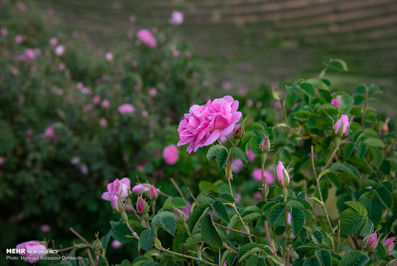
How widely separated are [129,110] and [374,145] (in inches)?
52.3

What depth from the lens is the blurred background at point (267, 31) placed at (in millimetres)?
4609

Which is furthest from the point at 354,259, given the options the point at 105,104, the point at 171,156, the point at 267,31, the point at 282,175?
the point at 267,31

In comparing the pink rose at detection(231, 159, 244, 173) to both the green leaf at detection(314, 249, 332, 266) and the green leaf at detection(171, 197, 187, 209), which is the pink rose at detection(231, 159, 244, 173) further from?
the green leaf at detection(314, 249, 332, 266)

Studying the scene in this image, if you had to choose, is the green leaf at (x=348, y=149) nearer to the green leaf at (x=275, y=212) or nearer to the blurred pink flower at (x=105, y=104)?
the green leaf at (x=275, y=212)

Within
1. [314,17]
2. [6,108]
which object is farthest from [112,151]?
[314,17]

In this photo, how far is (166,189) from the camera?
105cm

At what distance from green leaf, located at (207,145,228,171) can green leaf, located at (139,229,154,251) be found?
0.15 meters

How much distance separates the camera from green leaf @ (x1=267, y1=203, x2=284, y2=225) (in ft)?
1.69

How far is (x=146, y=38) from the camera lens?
215cm

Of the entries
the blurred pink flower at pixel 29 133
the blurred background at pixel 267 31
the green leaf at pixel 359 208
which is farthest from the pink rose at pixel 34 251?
the blurred background at pixel 267 31

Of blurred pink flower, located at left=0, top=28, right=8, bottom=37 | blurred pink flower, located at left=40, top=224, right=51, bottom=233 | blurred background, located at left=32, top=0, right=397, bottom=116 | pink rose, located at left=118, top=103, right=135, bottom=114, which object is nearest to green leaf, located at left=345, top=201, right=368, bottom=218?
pink rose, located at left=118, top=103, right=135, bottom=114

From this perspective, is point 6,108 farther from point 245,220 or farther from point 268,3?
point 268,3

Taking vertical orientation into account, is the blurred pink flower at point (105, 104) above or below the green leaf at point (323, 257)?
above

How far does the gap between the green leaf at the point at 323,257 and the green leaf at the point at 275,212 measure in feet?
0.24
